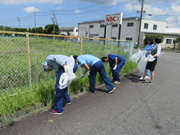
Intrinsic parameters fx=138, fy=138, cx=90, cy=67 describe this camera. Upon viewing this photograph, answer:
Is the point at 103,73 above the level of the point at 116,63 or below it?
below

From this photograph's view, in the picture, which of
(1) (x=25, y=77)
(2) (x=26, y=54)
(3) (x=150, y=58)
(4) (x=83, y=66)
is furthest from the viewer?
(3) (x=150, y=58)

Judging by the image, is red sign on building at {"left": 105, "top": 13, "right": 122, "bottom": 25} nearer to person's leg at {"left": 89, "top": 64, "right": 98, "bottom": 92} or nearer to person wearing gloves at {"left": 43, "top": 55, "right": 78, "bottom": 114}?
person's leg at {"left": 89, "top": 64, "right": 98, "bottom": 92}

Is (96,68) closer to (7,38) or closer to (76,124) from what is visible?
(76,124)

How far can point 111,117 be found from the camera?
2.97 m

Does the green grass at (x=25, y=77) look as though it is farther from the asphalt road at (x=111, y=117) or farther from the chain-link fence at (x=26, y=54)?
the asphalt road at (x=111, y=117)

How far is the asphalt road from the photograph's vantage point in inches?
99.2

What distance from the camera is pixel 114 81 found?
552 centimetres

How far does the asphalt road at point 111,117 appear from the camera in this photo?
252 cm

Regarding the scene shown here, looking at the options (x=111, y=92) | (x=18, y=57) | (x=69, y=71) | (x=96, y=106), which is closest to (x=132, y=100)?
(x=111, y=92)

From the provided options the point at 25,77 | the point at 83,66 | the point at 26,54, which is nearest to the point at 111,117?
the point at 83,66

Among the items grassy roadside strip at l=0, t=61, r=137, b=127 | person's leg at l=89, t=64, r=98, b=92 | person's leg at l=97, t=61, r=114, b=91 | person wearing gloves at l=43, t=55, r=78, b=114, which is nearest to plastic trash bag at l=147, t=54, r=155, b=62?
person's leg at l=97, t=61, r=114, b=91

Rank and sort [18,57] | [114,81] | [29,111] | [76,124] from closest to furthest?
[76,124]
[29,111]
[18,57]
[114,81]

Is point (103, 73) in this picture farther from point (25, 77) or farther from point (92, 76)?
point (25, 77)

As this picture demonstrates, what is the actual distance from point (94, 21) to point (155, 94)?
4274 centimetres
